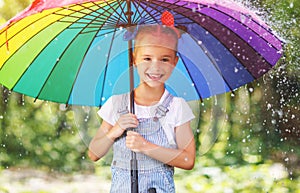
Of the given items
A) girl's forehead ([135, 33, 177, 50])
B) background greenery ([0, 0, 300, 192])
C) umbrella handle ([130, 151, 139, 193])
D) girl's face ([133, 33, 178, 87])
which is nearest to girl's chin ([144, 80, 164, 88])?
girl's face ([133, 33, 178, 87])

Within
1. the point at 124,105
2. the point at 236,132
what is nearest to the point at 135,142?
the point at 124,105

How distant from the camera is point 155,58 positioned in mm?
2189

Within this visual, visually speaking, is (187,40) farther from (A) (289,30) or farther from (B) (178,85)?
(A) (289,30)

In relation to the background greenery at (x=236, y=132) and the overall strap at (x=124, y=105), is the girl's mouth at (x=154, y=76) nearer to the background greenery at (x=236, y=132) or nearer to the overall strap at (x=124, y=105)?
the overall strap at (x=124, y=105)

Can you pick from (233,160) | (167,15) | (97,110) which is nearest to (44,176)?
(233,160)

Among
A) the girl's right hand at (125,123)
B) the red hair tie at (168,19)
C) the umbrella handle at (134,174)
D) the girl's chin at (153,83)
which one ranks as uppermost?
the red hair tie at (168,19)

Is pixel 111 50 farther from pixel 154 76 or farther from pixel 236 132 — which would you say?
pixel 236 132

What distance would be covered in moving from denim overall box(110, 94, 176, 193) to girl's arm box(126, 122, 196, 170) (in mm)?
35

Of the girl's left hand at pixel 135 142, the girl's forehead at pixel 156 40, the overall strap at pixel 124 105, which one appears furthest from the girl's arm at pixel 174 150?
the girl's forehead at pixel 156 40

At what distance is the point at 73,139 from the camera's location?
16.7 ft

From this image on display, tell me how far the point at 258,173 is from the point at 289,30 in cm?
106

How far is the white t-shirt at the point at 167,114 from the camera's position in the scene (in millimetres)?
2236

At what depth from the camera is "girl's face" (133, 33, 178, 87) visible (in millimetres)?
2191

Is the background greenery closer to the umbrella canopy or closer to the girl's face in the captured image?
the umbrella canopy
